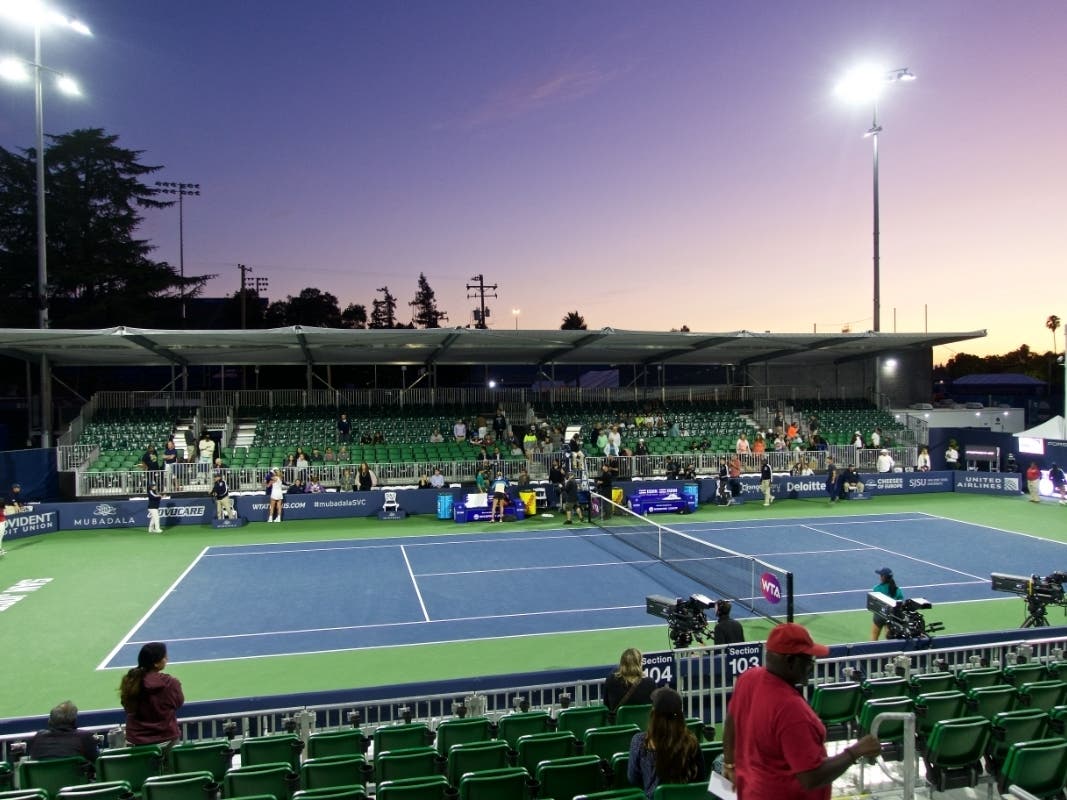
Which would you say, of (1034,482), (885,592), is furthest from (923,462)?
(885,592)

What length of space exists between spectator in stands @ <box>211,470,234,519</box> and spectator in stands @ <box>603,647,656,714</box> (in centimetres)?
2090

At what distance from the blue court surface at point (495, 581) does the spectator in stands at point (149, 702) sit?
234 inches

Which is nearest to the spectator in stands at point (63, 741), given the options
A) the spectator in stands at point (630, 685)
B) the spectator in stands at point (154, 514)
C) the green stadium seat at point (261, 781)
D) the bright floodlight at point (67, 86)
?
the green stadium seat at point (261, 781)

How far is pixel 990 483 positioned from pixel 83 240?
57435 mm

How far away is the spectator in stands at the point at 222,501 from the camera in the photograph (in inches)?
1011

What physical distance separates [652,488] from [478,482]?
21.8 feet

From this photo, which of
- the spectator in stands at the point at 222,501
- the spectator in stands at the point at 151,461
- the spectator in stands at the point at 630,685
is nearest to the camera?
the spectator in stands at the point at 630,685

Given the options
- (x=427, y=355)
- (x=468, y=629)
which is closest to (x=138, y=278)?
(x=427, y=355)

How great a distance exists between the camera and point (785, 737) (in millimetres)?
3354

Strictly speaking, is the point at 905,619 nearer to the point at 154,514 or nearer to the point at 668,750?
the point at 668,750

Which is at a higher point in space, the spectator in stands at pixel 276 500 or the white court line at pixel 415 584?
the spectator in stands at pixel 276 500

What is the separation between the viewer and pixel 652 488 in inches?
1142

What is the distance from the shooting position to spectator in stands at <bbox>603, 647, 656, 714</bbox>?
7840 mm

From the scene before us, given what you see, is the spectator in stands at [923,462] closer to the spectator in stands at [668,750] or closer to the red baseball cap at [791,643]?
the spectator in stands at [668,750]
